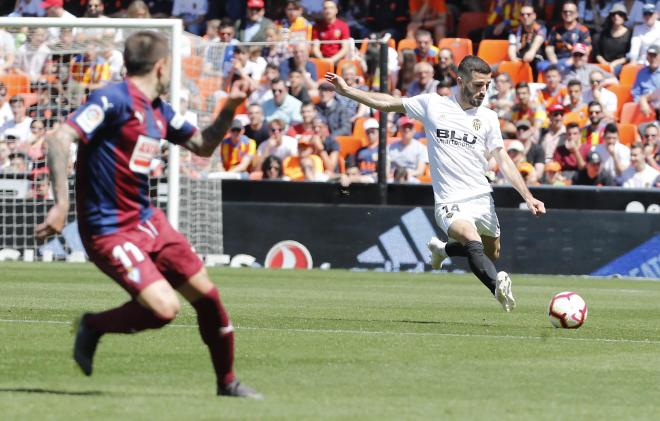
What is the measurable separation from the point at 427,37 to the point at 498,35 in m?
1.80

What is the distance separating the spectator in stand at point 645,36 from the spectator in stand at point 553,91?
1.64 m

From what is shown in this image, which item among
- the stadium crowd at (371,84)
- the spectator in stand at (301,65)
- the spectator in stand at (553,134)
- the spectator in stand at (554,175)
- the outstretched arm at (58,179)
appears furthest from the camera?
the spectator in stand at (301,65)

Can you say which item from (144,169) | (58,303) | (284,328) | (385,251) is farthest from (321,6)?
(144,169)

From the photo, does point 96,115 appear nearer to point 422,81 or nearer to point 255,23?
point 422,81

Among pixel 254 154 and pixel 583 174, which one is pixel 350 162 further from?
pixel 583 174

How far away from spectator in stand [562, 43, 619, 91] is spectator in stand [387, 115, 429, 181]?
10.1ft

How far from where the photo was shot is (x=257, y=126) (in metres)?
22.3

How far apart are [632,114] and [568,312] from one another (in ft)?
36.0

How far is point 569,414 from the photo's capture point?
6.95 m

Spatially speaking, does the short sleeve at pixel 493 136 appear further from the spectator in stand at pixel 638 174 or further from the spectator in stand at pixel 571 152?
the spectator in stand at pixel 571 152

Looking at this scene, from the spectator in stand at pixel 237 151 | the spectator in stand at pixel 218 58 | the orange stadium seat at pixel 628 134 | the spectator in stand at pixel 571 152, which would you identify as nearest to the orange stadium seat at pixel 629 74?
the orange stadium seat at pixel 628 134

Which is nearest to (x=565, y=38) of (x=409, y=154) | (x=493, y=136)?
(x=409, y=154)

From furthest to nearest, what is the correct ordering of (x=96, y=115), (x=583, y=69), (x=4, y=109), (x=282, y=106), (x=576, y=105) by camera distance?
(x=583, y=69)
(x=282, y=106)
(x=576, y=105)
(x=4, y=109)
(x=96, y=115)

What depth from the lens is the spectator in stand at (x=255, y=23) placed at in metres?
24.6
